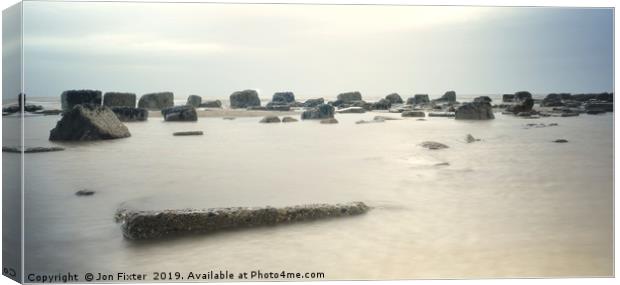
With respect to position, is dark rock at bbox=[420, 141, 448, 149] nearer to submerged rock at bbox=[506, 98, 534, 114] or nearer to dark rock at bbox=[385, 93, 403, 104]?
dark rock at bbox=[385, 93, 403, 104]

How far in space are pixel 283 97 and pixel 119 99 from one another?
1.34m

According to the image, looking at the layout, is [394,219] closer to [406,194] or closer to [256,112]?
[406,194]

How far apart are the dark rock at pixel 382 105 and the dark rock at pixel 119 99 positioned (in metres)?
1.99

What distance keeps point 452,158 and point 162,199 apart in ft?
8.00

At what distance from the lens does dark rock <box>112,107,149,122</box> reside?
19.2ft

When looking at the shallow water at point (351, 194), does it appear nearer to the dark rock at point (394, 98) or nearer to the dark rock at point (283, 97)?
the dark rock at point (394, 98)

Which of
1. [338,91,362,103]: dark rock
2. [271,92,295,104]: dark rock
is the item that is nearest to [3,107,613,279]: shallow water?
[338,91,362,103]: dark rock

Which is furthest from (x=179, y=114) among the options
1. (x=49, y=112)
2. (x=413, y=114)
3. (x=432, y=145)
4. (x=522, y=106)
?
(x=522, y=106)

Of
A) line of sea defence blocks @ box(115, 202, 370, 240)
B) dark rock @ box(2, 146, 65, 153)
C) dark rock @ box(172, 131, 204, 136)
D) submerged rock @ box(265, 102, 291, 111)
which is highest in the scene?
submerged rock @ box(265, 102, 291, 111)

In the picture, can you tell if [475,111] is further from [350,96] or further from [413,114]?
[350,96]

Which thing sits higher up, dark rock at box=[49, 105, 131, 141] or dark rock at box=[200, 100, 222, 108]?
dark rock at box=[200, 100, 222, 108]

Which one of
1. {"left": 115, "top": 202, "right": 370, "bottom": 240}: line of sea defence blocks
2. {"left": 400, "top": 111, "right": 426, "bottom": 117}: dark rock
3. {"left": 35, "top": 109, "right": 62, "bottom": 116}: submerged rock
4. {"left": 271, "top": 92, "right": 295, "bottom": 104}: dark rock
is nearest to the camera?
{"left": 115, "top": 202, "right": 370, "bottom": 240}: line of sea defence blocks

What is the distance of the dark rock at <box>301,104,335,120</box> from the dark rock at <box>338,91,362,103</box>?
0.46ft

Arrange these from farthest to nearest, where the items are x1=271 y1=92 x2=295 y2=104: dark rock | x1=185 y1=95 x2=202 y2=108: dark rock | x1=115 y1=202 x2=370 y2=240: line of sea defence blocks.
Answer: x1=185 y1=95 x2=202 y2=108: dark rock, x1=271 y1=92 x2=295 y2=104: dark rock, x1=115 y1=202 x2=370 y2=240: line of sea defence blocks
